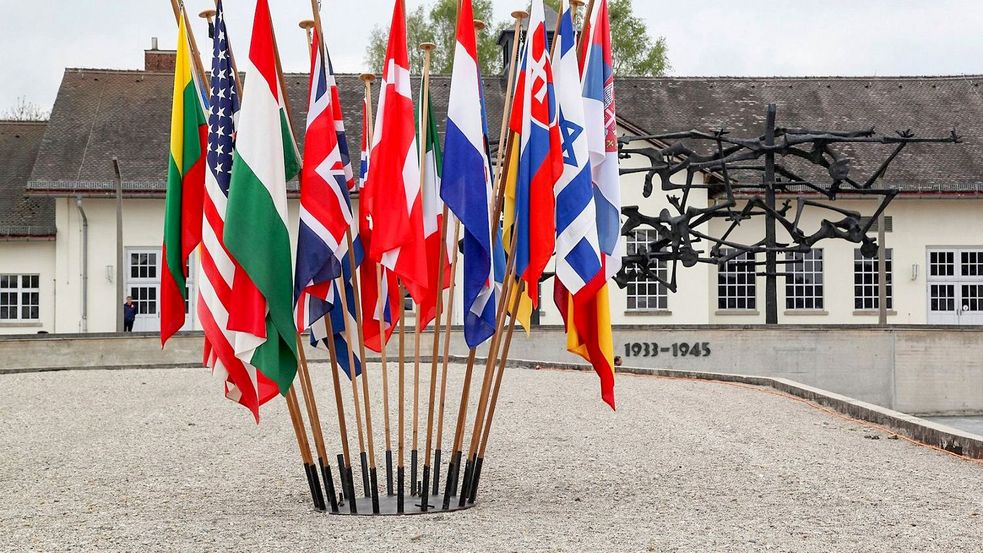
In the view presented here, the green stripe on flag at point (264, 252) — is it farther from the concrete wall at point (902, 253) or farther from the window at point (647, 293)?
the concrete wall at point (902, 253)

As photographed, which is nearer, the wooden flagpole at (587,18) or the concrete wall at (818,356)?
the wooden flagpole at (587,18)

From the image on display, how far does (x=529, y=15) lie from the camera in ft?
28.8

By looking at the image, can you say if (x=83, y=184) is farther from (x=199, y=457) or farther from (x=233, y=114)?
(x=233, y=114)

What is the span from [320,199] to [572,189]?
5.29 ft

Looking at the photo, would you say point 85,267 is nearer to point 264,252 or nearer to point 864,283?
point 864,283

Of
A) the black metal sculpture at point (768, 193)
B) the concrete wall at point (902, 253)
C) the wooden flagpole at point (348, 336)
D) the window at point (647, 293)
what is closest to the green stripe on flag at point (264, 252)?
the wooden flagpole at point (348, 336)

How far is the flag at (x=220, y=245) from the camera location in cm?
830

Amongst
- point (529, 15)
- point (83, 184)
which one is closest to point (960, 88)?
point (83, 184)

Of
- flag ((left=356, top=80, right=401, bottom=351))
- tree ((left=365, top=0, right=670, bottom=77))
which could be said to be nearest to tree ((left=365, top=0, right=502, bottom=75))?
tree ((left=365, top=0, right=670, bottom=77))

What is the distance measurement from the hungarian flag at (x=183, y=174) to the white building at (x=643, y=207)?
900 inches

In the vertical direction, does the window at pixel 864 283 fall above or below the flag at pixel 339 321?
above

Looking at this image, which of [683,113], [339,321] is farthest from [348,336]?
[683,113]

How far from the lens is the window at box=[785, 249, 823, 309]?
3634 cm

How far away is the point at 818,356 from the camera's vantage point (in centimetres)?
2478
